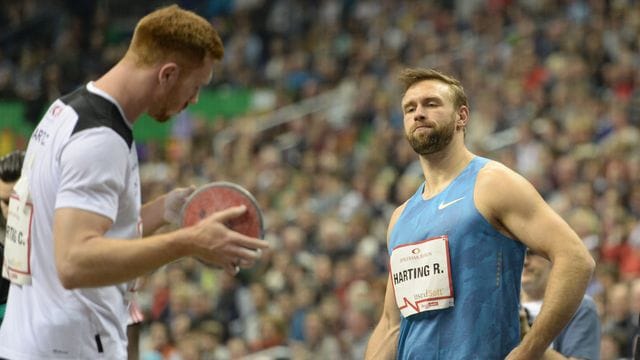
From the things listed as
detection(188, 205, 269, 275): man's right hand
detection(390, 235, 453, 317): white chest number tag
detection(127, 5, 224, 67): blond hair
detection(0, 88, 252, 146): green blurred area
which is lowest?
detection(390, 235, 453, 317): white chest number tag

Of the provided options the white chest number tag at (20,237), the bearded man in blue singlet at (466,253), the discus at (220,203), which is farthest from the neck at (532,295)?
the white chest number tag at (20,237)

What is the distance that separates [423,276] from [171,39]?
167 cm

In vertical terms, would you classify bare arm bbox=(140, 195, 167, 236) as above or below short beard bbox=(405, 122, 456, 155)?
below

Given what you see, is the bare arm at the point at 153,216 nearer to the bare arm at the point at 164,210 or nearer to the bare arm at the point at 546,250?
the bare arm at the point at 164,210

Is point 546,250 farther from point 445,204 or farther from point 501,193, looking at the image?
point 445,204

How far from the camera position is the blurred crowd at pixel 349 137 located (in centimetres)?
1166

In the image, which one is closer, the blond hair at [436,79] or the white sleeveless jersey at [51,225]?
the white sleeveless jersey at [51,225]

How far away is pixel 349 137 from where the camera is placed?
52.3ft

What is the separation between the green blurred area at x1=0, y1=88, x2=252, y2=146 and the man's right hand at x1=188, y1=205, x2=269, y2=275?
47.8ft

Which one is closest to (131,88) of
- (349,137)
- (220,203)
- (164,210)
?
(220,203)

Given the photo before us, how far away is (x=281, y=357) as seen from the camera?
38.6 ft

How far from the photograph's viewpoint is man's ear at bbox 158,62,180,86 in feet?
14.0

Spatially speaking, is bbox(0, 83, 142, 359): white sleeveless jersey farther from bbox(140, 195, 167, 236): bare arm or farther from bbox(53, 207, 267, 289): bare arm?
bbox(140, 195, 167, 236): bare arm

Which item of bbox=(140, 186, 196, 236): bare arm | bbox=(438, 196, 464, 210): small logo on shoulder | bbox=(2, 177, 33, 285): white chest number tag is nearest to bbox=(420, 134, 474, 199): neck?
bbox=(438, 196, 464, 210): small logo on shoulder
